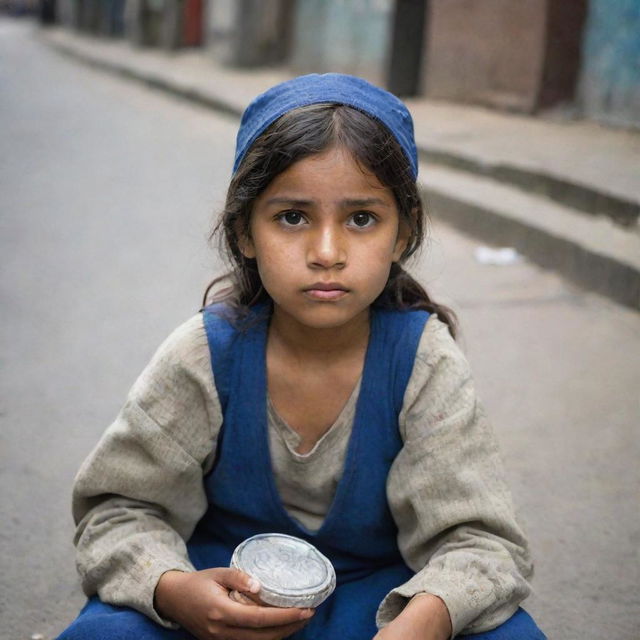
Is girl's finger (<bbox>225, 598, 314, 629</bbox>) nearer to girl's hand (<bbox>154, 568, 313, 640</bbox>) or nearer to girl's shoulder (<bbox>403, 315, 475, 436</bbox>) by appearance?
girl's hand (<bbox>154, 568, 313, 640</bbox>)

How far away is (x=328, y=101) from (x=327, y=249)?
252 millimetres

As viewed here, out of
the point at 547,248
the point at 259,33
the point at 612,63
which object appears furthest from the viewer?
the point at 259,33

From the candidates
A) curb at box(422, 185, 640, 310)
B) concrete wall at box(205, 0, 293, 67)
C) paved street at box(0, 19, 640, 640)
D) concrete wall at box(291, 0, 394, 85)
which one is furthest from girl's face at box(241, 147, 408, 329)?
concrete wall at box(205, 0, 293, 67)

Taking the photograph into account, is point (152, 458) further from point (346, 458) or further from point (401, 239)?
point (401, 239)

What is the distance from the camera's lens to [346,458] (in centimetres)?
181

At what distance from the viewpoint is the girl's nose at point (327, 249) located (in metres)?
1.64

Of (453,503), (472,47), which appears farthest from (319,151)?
(472,47)

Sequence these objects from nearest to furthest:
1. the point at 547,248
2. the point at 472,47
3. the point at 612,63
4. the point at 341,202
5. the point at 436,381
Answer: the point at 341,202
the point at 436,381
the point at 547,248
the point at 612,63
the point at 472,47

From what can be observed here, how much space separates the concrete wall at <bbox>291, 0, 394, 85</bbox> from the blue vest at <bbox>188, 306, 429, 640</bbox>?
7.07 meters

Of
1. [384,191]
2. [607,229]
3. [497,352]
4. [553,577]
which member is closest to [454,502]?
[384,191]

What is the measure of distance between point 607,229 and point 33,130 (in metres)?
5.54

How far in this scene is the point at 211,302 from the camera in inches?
78.2

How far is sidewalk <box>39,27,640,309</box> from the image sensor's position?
4.31 meters

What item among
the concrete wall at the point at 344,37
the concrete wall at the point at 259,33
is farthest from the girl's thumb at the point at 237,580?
the concrete wall at the point at 259,33
